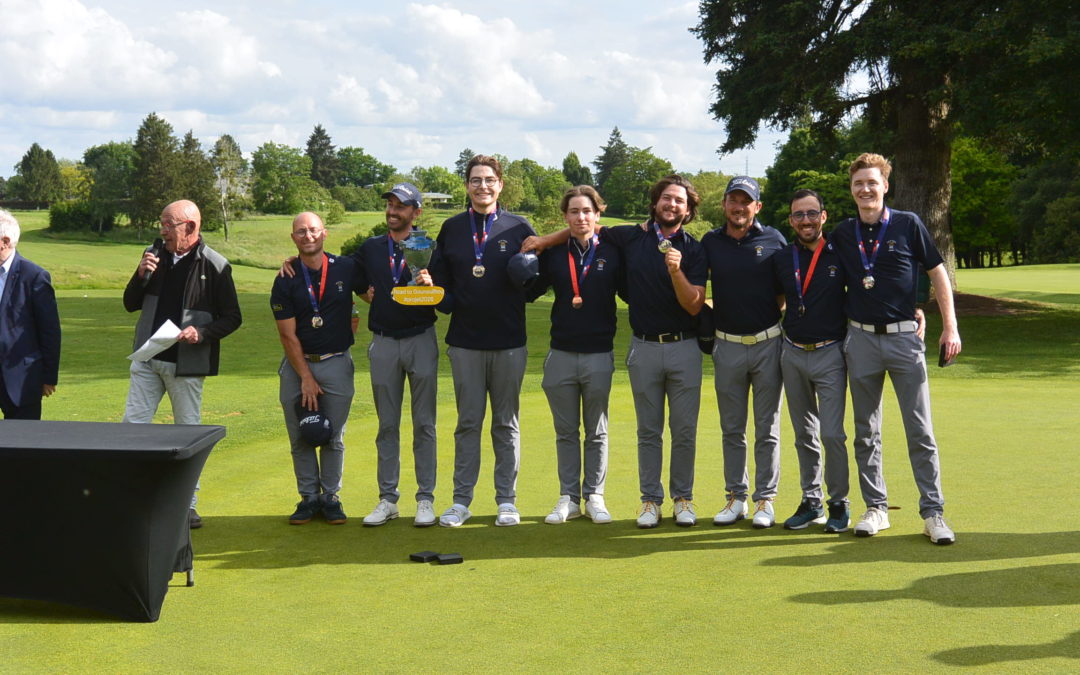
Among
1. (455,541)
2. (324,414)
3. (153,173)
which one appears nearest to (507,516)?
(455,541)

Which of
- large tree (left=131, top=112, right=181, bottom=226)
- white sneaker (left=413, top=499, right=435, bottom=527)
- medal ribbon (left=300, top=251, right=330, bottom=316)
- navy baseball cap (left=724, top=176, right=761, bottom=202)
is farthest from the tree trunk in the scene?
large tree (left=131, top=112, right=181, bottom=226)

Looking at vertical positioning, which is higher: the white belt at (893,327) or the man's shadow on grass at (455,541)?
the white belt at (893,327)

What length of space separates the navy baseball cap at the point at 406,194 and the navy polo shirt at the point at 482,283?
0.82 ft

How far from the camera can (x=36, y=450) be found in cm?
441

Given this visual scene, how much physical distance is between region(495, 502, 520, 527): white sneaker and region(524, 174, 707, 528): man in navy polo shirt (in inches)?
30.2

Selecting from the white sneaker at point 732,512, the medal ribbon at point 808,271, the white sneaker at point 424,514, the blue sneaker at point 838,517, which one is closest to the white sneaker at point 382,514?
the white sneaker at point 424,514

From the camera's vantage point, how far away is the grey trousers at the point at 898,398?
5.96 metres

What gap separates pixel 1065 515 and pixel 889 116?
1960cm

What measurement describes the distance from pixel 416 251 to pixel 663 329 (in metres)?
1.58

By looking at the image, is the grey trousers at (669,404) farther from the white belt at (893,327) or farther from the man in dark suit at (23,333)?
the man in dark suit at (23,333)

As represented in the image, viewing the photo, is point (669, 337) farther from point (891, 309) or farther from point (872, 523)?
point (872, 523)

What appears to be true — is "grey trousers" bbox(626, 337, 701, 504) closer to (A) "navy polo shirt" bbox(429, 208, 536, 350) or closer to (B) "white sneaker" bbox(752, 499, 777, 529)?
(B) "white sneaker" bbox(752, 499, 777, 529)

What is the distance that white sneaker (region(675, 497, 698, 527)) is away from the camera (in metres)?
6.37

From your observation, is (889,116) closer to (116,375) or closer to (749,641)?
(116,375)
